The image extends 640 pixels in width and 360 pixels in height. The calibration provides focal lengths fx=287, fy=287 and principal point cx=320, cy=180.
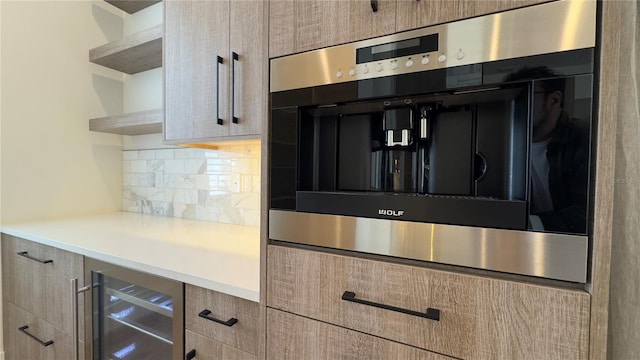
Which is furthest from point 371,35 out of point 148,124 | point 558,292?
point 148,124

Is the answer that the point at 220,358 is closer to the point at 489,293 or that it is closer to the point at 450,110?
the point at 489,293

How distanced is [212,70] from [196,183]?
96 cm

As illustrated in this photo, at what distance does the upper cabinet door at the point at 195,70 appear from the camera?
1.21m

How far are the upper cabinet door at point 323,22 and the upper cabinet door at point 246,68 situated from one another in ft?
1.18

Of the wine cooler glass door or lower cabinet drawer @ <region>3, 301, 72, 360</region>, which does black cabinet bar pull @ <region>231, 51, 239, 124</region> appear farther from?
lower cabinet drawer @ <region>3, 301, 72, 360</region>

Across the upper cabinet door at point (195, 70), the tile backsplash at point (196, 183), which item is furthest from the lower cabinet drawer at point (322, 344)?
the tile backsplash at point (196, 183)

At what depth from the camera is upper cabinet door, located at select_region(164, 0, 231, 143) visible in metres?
1.21

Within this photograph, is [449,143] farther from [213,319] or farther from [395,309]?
[213,319]

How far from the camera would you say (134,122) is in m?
1.76

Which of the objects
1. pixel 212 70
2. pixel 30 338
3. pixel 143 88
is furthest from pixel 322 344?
pixel 143 88

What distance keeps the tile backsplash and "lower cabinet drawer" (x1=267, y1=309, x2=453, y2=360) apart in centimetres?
101

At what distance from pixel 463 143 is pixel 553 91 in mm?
184

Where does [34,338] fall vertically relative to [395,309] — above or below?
below

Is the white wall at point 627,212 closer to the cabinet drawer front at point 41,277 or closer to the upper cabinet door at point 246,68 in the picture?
the upper cabinet door at point 246,68
